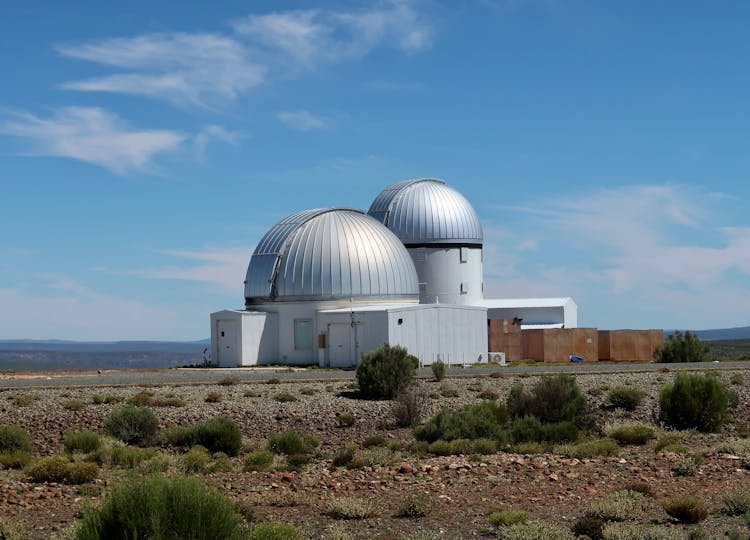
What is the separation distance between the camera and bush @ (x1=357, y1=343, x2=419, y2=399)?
94.5 ft

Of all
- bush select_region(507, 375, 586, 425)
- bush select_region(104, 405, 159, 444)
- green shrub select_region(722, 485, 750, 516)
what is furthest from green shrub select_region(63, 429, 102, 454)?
green shrub select_region(722, 485, 750, 516)

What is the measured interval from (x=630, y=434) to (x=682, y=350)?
1156 inches

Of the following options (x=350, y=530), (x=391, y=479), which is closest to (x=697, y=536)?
(x=350, y=530)

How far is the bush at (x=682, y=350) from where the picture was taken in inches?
1892

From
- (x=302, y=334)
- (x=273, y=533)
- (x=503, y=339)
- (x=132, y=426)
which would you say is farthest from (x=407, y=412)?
(x=503, y=339)

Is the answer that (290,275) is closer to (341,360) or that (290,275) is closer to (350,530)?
(341,360)

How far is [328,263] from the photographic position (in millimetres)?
45312

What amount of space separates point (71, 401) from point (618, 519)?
16456mm

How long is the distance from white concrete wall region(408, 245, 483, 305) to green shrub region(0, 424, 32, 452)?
35834mm

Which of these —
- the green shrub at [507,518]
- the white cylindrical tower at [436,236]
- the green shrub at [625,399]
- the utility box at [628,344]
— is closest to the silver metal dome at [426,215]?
the white cylindrical tower at [436,236]

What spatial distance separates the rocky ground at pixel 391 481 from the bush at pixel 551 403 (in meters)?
0.68

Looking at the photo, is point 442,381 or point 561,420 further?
point 442,381

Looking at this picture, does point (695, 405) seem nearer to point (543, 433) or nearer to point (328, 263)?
point (543, 433)

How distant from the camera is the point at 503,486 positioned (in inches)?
581
